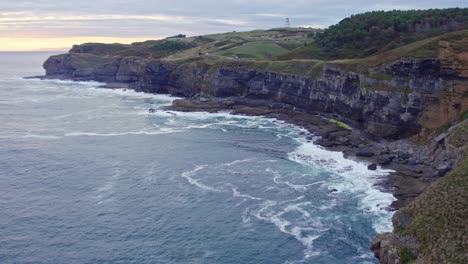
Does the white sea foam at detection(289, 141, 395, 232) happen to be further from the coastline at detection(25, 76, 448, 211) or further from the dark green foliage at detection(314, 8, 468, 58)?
the dark green foliage at detection(314, 8, 468, 58)

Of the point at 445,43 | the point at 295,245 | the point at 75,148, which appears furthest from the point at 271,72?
the point at 295,245

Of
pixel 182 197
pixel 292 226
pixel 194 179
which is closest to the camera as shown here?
pixel 292 226

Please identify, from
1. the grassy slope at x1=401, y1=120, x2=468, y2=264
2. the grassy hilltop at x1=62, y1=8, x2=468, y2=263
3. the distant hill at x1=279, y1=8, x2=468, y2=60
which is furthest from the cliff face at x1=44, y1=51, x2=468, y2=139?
the grassy slope at x1=401, y1=120, x2=468, y2=264

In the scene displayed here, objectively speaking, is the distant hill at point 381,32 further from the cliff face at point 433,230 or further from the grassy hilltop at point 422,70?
the cliff face at point 433,230

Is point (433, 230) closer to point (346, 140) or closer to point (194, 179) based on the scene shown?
point (194, 179)

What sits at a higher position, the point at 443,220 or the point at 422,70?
the point at 422,70

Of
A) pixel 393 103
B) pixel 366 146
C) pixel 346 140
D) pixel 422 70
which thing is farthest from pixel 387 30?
pixel 366 146
